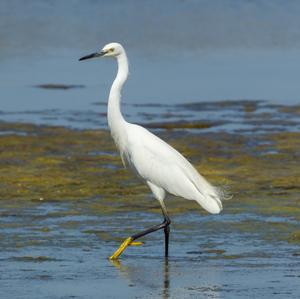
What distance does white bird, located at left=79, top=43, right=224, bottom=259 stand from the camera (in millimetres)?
11281

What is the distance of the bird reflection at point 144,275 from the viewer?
9366 millimetres

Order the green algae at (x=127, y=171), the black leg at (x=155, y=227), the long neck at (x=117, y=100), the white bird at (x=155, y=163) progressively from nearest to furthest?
1. the black leg at (x=155, y=227)
2. the white bird at (x=155, y=163)
3. the long neck at (x=117, y=100)
4. the green algae at (x=127, y=171)

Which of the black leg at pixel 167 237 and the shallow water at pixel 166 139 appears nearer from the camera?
the shallow water at pixel 166 139

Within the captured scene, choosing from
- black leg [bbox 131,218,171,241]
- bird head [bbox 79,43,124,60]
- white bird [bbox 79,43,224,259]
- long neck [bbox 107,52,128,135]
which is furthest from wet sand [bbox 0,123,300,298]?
bird head [bbox 79,43,124,60]

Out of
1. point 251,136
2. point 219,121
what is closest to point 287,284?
point 251,136

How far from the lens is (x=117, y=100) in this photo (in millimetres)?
11594

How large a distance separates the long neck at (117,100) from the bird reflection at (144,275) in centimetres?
173

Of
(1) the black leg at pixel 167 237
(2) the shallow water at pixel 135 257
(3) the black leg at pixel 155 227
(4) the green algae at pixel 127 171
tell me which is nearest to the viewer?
(2) the shallow water at pixel 135 257

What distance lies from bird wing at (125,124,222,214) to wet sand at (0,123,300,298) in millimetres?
431

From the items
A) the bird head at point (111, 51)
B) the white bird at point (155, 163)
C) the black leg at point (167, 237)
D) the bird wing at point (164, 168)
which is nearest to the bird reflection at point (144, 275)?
the black leg at point (167, 237)

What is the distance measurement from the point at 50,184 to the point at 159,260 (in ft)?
12.6

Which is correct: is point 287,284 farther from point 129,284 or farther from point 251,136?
point 251,136

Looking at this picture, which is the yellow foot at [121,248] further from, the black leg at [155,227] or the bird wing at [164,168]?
the bird wing at [164,168]

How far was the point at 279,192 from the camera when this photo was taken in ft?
44.2
